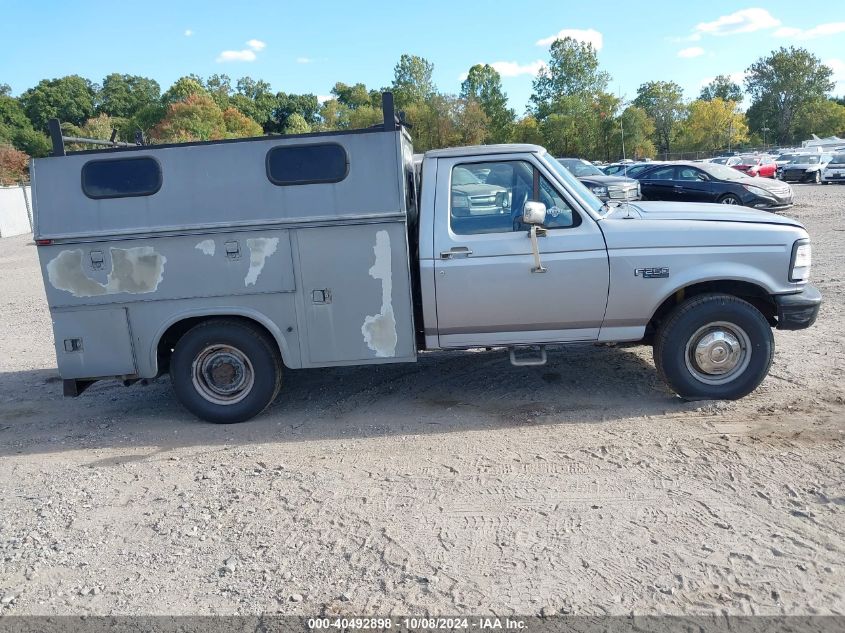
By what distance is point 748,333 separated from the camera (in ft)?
17.8

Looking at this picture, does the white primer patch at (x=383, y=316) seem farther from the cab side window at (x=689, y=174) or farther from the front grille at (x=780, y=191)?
the front grille at (x=780, y=191)

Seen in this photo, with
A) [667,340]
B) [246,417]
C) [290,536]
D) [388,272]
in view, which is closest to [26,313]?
[246,417]

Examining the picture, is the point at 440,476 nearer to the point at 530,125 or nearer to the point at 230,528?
the point at 230,528

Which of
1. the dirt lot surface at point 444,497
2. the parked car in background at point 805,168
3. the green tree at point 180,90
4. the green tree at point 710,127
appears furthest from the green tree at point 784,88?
the dirt lot surface at point 444,497

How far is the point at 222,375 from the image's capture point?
582 centimetres

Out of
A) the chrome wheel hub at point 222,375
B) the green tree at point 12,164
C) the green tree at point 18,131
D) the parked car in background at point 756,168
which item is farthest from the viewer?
the green tree at point 18,131

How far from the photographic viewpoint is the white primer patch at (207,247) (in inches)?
214

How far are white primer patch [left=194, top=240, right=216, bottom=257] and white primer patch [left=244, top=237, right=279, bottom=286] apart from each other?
295 millimetres

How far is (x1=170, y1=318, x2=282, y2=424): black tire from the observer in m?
5.66

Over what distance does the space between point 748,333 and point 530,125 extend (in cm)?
7305

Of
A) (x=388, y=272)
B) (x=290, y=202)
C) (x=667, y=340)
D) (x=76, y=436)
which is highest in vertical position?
(x=290, y=202)

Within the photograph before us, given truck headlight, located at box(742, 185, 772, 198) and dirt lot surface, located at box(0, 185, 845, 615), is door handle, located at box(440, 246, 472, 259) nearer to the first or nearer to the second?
Result: dirt lot surface, located at box(0, 185, 845, 615)

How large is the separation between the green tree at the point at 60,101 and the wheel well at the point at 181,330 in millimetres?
103365

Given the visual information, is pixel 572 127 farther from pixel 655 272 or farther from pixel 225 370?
pixel 225 370
